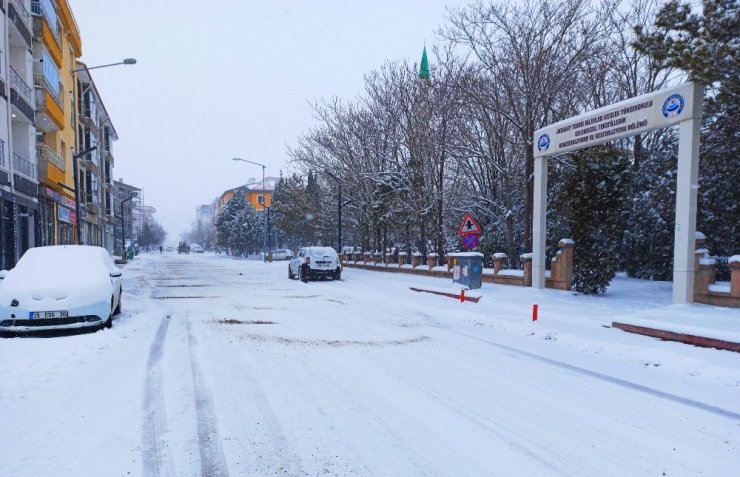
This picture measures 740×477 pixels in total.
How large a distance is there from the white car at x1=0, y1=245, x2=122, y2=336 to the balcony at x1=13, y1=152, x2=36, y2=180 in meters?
14.9

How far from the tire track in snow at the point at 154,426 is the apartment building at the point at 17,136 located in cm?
1788

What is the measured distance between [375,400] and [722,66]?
12.1 meters

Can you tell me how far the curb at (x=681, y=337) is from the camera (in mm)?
8148

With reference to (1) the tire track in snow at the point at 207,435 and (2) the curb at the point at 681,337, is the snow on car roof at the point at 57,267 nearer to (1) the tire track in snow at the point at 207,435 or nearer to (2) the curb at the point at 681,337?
(1) the tire track in snow at the point at 207,435

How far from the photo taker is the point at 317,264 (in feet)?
77.4

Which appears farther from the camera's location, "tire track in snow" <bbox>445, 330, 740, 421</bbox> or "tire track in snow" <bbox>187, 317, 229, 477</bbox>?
"tire track in snow" <bbox>445, 330, 740, 421</bbox>

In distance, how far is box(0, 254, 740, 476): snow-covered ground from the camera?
12.6ft

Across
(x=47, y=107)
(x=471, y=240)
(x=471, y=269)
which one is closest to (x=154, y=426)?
(x=471, y=240)

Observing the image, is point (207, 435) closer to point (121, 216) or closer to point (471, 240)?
Result: point (471, 240)

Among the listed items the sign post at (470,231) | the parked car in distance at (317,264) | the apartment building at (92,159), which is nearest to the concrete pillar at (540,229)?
the sign post at (470,231)

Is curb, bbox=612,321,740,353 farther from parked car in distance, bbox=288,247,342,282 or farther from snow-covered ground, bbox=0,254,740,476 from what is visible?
parked car in distance, bbox=288,247,342,282

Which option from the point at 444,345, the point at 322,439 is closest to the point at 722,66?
the point at 444,345

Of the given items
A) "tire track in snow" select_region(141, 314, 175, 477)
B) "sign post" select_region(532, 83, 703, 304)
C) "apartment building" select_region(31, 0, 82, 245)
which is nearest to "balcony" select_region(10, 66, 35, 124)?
"apartment building" select_region(31, 0, 82, 245)

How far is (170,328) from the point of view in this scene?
1000 cm
